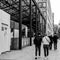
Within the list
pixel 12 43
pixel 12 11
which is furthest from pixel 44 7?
pixel 12 43

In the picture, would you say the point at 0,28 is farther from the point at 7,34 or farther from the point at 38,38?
the point at 38,38

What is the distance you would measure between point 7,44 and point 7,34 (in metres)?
1.01

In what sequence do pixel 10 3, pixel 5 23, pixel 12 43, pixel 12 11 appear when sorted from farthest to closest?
1. pixel 12 11
2. pixel 10 3
3. pixel 12 43
4. pixel 5 23

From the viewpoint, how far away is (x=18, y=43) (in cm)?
2088

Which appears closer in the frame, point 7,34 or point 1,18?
point 1,18

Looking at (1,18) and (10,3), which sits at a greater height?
(10,3)

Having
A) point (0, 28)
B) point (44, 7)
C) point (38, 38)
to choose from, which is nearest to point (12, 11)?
point (0, 28)

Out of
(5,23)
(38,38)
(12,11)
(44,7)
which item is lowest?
(38,38)

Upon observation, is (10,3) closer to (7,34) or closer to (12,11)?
(12,11)

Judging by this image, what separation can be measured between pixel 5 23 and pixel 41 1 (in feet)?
272

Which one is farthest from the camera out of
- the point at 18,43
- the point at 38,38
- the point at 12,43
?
the point at 18,43

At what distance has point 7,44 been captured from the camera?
16.2 metres

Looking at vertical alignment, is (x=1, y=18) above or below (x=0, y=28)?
above

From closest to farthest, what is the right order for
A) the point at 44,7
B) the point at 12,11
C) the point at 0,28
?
the point at 0,28 < the point at 12,11 < the point at 44,7
